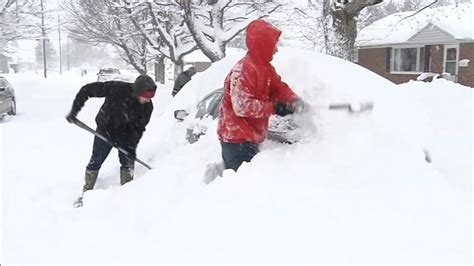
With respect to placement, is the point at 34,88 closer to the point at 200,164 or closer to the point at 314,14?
the point at 314,14

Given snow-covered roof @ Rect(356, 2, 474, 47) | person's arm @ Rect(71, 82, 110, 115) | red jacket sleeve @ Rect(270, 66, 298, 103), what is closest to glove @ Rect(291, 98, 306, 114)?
red jacket sleeve @ Rect(270, 66, 298, 103)

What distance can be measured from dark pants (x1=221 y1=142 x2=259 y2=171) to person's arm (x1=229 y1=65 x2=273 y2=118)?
33cm

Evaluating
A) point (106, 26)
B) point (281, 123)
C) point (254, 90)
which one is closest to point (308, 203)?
point (254, 90)

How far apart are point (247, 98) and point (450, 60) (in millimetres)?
18419

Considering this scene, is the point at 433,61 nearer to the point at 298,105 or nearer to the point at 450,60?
the point at 450,60

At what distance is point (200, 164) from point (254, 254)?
1.66 m

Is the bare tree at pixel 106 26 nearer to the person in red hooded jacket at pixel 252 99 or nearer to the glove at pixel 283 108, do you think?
the person in red hooded jacket at pixel 252 99

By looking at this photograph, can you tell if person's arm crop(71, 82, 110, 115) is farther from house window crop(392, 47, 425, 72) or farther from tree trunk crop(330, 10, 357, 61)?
house window crop(392, 47, 425, 72)

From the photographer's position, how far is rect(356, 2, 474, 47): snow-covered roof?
17.9 metres

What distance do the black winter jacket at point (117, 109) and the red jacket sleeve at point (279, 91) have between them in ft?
6.02

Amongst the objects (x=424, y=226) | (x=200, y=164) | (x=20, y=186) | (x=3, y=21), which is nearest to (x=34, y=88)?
(x=3, y=21)

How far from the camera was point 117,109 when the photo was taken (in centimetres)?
504

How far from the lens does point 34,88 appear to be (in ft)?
93.4

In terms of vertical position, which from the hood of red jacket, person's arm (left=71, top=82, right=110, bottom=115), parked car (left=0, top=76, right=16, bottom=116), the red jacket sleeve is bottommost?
parked car (left=0, top=76, right=16, bottom=116)
